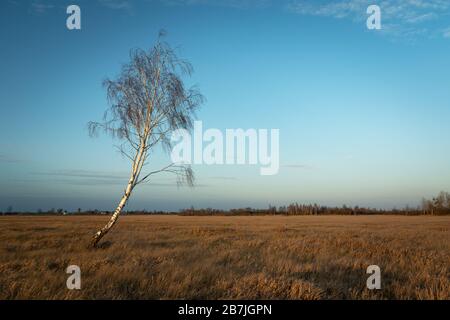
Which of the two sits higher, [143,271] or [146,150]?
[146,150]

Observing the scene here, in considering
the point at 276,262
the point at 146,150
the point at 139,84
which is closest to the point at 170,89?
the point at 139,84

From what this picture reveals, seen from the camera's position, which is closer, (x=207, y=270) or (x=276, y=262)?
(x=207, y=270)

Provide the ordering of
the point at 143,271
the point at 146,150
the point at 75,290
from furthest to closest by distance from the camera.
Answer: the point at 146,150
the point at 143,271
the point at 75,290

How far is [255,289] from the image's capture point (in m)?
9.61

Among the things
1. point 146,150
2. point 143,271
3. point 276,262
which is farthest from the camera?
point 146,150

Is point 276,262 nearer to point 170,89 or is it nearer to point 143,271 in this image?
point 143,271

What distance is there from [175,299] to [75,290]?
245 centimetres

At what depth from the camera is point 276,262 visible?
1399 cm

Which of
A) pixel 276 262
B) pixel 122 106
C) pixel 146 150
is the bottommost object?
pixel 276 262
